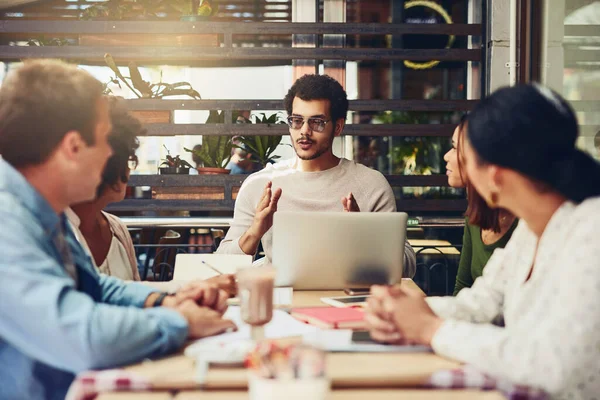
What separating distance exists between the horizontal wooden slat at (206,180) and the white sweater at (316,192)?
2.91 feet

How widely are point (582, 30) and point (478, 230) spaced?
1.59 metres

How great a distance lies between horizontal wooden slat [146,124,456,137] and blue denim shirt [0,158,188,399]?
110 inches

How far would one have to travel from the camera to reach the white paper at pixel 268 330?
152 cm

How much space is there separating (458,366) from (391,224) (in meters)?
0.81

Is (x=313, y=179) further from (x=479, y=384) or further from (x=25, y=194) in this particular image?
(x=479, y=384)

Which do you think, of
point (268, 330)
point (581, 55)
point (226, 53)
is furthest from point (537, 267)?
→ point (226, 53)

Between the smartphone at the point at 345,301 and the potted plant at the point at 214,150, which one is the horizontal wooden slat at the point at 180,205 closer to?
the potted plant at the point at 214,150

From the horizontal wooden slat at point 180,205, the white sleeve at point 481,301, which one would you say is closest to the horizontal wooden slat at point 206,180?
the horizontal wooden slat at point 180,205

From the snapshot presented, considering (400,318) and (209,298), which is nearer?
(400,318)

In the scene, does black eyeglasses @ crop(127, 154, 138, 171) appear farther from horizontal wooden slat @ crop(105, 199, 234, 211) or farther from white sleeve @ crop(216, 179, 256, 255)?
horizontal wooden slat @ crop(105, 199, 234, 211)

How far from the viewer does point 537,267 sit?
1.54m

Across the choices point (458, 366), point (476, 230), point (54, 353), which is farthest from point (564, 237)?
point (476, 230)

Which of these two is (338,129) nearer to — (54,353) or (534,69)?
(534,69)

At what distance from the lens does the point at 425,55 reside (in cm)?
428
